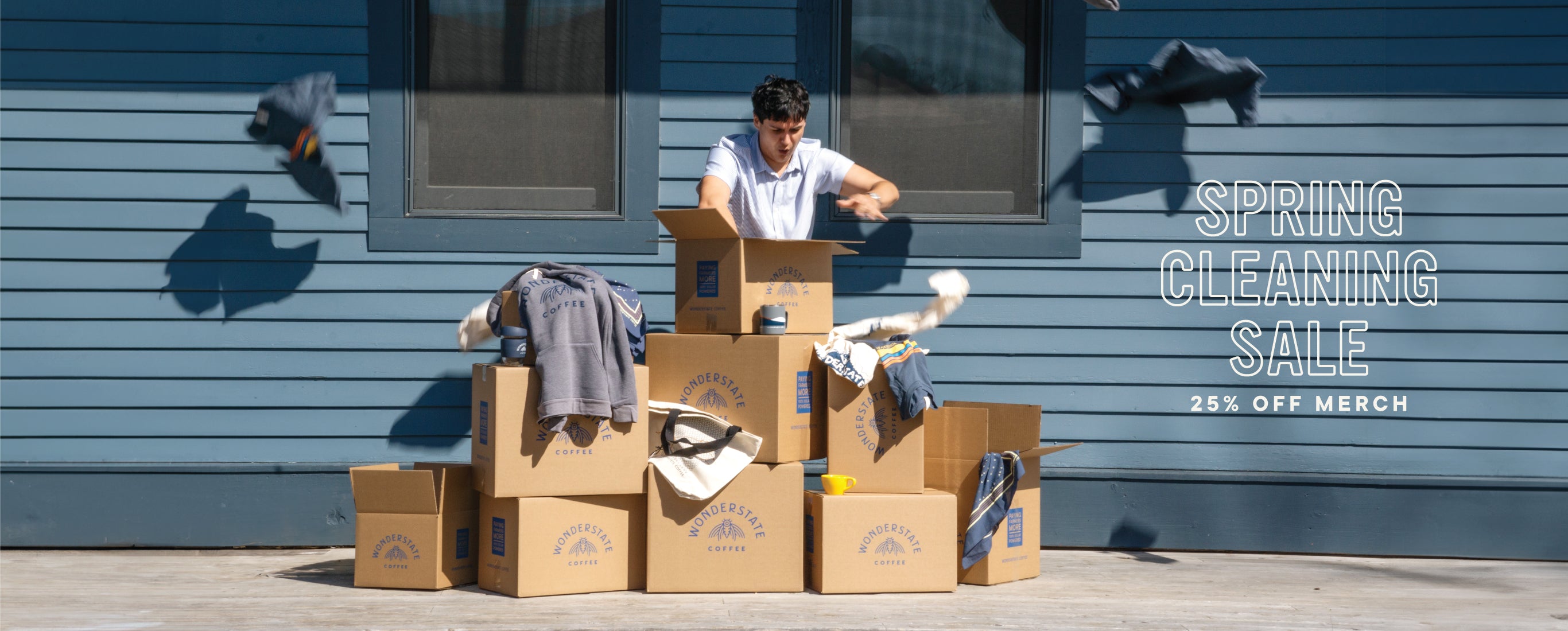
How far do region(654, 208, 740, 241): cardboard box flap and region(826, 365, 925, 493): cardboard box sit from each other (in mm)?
663

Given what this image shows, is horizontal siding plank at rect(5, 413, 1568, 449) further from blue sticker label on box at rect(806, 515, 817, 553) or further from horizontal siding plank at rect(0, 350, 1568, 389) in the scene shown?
blue sticker label on box at rect(806, 515, 817, 553)

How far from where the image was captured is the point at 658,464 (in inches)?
157

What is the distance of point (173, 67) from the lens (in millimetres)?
4910

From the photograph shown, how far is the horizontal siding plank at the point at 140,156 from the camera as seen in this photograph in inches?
193

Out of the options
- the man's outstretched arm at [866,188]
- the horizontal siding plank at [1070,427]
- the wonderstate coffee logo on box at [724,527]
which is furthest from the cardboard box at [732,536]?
the horizontal siding plank at [1070,427]

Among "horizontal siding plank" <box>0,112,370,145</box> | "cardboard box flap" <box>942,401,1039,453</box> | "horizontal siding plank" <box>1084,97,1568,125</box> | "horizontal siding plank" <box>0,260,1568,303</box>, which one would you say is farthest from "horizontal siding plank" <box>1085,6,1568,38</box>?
"horizontal siding plank" <box>0,112,370,145</box>

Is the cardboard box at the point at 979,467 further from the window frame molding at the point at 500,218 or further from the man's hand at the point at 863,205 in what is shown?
the window frame molding at the point at 500,218

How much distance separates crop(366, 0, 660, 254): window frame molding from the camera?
4.96 metres

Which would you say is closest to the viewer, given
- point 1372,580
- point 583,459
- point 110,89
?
point 583,459

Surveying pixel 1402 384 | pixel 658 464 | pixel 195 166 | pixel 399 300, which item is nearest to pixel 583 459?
pixel 658 464

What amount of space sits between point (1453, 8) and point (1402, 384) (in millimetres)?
1733

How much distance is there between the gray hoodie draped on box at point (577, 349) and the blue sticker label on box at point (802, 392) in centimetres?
60

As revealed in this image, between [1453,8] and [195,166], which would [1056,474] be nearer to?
[1453,8]

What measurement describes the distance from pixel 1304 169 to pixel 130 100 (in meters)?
5.32
